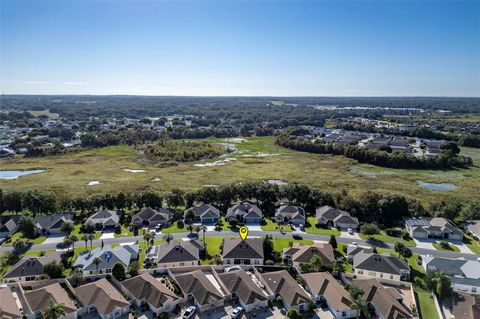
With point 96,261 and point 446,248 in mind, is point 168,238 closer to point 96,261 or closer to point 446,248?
point 96,261

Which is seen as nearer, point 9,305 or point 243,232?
point 9,305

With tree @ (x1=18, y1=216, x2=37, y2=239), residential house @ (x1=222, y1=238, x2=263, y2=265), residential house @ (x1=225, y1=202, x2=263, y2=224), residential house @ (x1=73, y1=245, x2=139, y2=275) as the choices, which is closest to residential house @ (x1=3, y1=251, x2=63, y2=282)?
residential house @ (x1=73, y1=245, x2=139, y2=275)

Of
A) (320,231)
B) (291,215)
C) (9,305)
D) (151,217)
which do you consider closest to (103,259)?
(9,305)

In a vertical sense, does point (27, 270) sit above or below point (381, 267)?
below

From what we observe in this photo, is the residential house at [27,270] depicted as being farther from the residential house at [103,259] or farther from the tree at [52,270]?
the residential house at [103,259]

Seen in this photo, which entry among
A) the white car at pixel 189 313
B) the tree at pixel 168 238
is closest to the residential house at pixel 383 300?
the white car at pixel 189 313

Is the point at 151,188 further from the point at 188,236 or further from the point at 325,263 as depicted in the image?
the point at 325,263
